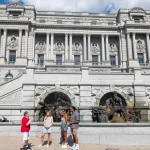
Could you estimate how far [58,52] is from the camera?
166 feet

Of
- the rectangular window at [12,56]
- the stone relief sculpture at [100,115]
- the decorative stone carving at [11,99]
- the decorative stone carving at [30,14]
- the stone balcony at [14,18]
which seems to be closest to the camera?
the stone relief sculpture at [100,115]

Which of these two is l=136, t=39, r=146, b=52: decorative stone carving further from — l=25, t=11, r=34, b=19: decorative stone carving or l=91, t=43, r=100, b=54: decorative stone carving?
l=25, t=11, r=34, b=19: decorative stone carving

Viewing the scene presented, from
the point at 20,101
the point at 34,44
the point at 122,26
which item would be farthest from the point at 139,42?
the point at 20,101

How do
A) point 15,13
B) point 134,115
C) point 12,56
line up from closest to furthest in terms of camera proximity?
point 134,115
point 12,56
point 15,13

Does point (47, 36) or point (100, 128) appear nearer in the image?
point (100, 128)

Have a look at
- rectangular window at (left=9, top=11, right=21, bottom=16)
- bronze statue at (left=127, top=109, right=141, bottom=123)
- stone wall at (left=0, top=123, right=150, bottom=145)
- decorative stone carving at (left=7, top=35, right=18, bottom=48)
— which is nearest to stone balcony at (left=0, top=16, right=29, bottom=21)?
rectangular window at (left=9, top=11, right=21, bottom=16)

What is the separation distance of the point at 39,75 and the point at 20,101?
335 centimetres

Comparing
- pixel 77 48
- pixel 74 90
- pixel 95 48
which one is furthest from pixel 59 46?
pixel 74 90

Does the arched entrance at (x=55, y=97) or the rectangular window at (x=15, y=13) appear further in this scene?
the rectangular window at (x=15, y=13)

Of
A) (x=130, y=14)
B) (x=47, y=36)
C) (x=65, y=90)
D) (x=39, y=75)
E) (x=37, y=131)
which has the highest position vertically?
(x=130, y=14)

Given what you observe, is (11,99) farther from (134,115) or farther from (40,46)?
(40,46)

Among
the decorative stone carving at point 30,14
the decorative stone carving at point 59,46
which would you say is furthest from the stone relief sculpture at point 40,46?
the decorative stone carving at point 30,14

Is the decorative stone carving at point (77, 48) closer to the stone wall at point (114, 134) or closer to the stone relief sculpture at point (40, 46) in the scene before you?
the stone relief sculpture at point (40, 46)

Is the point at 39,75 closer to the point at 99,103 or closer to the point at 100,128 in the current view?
the point at 99,103
